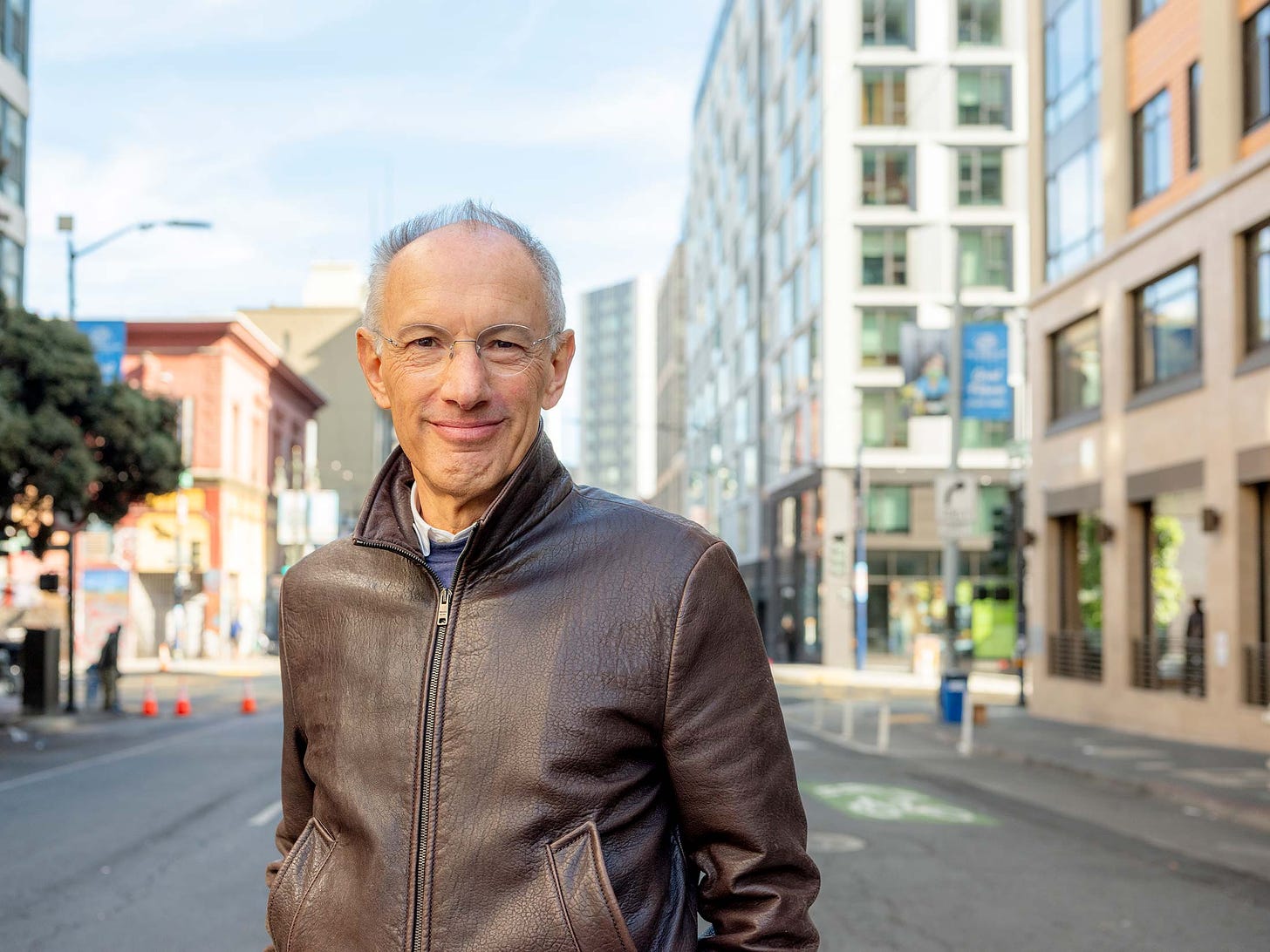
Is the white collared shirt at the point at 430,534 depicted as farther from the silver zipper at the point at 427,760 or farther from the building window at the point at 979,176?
the building window at the point at 979,176

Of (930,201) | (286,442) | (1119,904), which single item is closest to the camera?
(1119,904)

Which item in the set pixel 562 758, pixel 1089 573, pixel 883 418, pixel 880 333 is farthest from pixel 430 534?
pixel 880 333

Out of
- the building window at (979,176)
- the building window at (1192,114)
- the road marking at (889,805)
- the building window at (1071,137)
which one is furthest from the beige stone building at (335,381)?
the road marking at (889,805)

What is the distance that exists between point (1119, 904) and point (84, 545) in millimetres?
52744

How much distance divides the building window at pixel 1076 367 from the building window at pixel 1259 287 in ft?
16.8

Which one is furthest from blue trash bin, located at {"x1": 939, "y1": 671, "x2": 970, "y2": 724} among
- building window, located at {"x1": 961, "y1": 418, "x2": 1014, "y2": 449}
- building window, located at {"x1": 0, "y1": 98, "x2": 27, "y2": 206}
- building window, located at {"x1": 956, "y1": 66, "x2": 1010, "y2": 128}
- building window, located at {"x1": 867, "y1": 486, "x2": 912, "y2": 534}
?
building window, located at {"x1": 956, "y1": 66, "x2": 1010, "y2": 128}

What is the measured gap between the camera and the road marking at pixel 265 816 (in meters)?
11.7

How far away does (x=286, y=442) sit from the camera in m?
70.0

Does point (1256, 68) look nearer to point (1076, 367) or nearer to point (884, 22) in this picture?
point (1076, 367)

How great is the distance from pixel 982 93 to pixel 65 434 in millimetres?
38374

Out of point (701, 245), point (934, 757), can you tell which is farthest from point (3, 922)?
point (701, 245)

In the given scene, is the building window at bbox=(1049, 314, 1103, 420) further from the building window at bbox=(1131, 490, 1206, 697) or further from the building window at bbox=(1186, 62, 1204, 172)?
the building window at bbox=(1186, 62, 1204, 172)

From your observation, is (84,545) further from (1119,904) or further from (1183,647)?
(1119,904)

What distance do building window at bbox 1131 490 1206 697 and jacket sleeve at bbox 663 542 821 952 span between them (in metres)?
21.1
